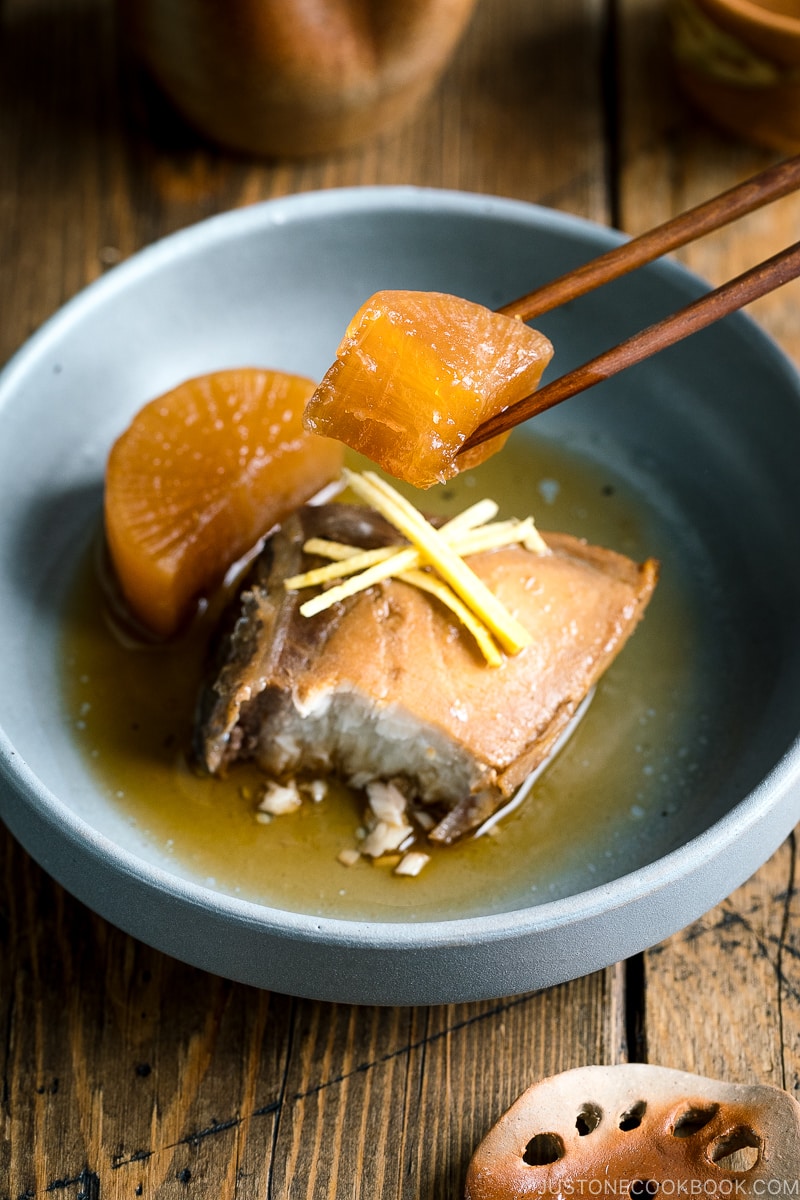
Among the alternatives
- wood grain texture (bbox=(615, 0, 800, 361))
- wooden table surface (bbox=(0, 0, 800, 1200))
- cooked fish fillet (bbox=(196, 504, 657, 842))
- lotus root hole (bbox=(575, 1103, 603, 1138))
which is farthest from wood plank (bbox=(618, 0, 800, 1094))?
wood grain texture (bbox=(615, 0, 800, 361))

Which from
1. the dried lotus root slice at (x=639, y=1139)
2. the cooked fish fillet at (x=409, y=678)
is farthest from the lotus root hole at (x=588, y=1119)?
the cooked fish fillet at (x=409, y=678)

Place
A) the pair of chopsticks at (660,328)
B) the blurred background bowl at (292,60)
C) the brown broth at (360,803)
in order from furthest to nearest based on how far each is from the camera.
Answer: the blurred background bowl at (292,60), the brown broth at (360,803), the pair of chopsticks at (660,328)

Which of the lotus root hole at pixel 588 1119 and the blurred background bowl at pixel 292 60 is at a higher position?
the blurred background bowl at pixel 292 60

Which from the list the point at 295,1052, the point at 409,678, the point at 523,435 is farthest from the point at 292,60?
the point at 295,1052

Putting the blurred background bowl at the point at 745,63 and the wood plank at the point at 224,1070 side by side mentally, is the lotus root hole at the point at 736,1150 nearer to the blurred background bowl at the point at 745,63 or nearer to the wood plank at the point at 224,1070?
the wood plank at the point at 224,1070

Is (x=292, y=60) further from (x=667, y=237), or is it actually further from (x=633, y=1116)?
(x=633, y=1116)

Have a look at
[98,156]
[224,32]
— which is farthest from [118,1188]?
[98,156]

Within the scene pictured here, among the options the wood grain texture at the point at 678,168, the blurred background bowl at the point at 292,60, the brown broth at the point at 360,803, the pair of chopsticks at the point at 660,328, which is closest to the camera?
the pair of chopsticks at the point at 660,328
